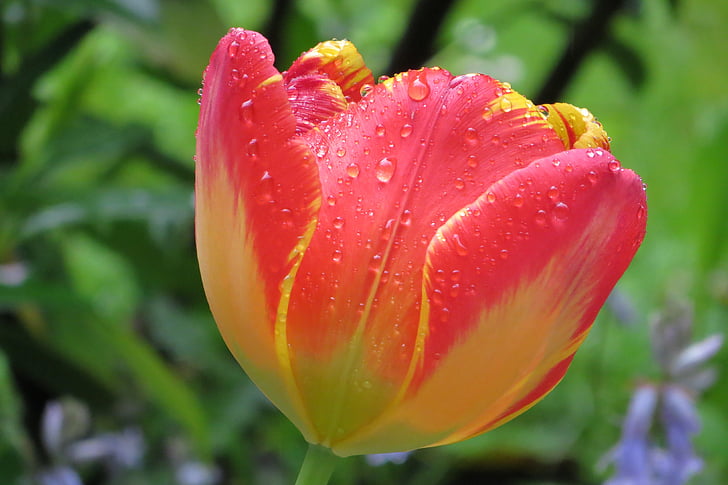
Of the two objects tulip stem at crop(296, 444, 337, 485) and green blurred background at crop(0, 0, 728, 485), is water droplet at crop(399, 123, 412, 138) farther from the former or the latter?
green blurred background at crop(0, 0, 728, 485)

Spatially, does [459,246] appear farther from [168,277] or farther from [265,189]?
[168,277]

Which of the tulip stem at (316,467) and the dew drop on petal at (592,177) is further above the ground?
the dew drop on petal at (592,177)

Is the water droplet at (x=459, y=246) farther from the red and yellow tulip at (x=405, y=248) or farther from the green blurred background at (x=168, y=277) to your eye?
the green blurred background at (x=168, y=277)

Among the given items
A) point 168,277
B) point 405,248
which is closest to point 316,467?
point 405,248

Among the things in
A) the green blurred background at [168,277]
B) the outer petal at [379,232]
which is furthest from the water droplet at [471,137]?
the green blurred background at [168,277]

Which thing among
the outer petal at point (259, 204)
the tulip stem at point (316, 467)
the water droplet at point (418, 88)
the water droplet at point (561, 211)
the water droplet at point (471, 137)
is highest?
the water droplet at point (418, 88)

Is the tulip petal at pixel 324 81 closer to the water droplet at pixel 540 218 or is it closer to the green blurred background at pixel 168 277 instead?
the water droplet at pixel 540 218

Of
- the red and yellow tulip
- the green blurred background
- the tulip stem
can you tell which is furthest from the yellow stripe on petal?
the green blurred background

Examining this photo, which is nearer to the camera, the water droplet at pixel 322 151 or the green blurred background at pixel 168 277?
the water droplet at pixel 322 151
